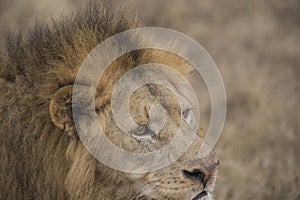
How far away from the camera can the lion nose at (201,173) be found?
491cm

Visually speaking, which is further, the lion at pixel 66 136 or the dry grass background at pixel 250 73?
the dry grass background at pixel 250 73

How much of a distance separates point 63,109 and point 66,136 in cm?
15

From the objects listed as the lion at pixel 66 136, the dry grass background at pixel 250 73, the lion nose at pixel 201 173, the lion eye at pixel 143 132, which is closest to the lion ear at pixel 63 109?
the lion at pixel 66 136

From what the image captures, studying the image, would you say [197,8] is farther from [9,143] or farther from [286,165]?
[9,143]

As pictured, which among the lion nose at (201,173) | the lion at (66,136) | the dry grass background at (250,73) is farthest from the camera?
the dry grass background at (250,73)

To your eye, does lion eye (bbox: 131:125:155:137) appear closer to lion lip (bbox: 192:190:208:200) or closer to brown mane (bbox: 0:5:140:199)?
brown mane (bbox: 0:5:140:199)

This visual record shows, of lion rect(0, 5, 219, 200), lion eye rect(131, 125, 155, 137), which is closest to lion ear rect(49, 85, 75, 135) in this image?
lion rect(0, 5, 219, 200)

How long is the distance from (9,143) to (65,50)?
22.8 inches

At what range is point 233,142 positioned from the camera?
8.12 metres

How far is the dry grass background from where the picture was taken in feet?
23.7

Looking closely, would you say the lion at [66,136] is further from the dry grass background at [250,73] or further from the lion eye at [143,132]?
the dry grass background at [250,73]

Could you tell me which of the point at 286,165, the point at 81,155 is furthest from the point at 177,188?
the point at 286,165

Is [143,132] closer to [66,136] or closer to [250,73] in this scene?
[66,136]

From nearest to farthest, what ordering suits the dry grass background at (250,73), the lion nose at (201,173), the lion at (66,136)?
1. the lion nose at (201,173)
2. the lion at (66,136)
3. the dry grass background at (250,73)
